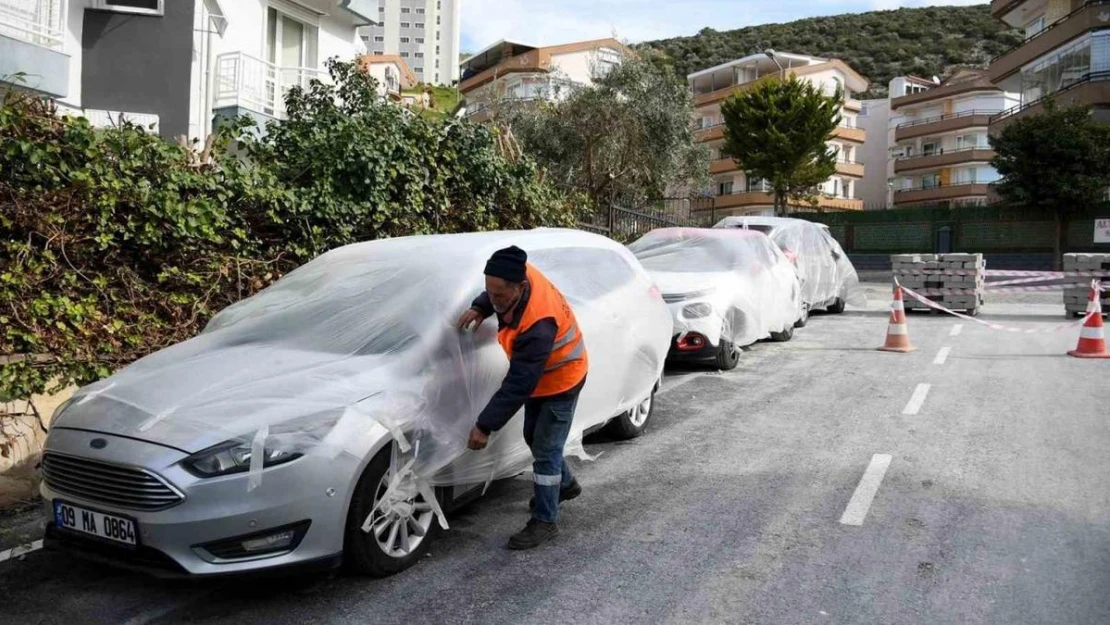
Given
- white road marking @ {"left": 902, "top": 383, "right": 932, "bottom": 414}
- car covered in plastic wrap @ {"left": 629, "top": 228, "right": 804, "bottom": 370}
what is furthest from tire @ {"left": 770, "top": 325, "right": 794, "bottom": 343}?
white road marking @ {"left": 902, "top": 383, "right": 932, "bottom": 414}

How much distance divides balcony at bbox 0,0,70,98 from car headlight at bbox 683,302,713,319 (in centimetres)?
880

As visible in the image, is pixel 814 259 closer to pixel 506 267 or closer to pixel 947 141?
pixel 506 267

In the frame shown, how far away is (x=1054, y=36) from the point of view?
34.7 m

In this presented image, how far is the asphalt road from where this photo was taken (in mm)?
3975

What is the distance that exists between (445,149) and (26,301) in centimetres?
505

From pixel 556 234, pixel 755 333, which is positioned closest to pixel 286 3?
pixel 755 333

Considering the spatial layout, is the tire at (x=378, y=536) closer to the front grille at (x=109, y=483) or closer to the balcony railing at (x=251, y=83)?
the front grille at (x=109, y=483)

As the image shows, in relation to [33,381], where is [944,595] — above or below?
below

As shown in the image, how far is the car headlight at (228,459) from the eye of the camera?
378 cm

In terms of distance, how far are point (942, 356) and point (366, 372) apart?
8881 millimetres

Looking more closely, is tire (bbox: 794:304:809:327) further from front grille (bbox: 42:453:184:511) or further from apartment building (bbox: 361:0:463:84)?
apartment building (bbox: 361:0:463:84)

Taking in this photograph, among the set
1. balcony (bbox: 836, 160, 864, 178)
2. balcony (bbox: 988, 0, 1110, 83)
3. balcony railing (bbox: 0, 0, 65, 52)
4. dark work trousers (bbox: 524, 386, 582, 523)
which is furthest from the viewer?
balcony (bbox: 836, 160, 864, 178)

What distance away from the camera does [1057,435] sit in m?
7.02

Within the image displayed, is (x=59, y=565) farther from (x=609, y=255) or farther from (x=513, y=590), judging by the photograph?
(x=609, y=255)
